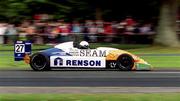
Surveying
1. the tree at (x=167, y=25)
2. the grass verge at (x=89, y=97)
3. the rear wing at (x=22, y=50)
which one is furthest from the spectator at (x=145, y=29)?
the grass verge at (x=89, y=97)

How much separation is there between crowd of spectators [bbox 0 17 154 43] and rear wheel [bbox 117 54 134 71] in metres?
11.1

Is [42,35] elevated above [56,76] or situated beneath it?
elevated above

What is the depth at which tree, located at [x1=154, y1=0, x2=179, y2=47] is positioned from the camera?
31922mm

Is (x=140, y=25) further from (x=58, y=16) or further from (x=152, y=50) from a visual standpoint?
(x=58, y=16)

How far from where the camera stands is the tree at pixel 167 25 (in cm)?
3192

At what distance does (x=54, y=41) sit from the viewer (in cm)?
3166

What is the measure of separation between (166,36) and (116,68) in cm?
1203

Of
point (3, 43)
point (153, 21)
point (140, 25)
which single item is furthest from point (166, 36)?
point (3, 43)

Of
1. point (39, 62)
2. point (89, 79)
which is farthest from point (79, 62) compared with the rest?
point (89, 79)

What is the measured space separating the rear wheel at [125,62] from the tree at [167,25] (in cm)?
1180

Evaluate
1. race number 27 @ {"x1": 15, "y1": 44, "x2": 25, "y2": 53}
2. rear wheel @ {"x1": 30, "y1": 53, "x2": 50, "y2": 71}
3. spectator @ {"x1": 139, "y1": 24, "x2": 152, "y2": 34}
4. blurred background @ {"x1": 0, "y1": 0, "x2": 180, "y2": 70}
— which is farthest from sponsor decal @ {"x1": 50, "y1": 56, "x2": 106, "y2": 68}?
spectator @ {"x1": 139, "y1": 24, "x2": 152, "y2": 34}

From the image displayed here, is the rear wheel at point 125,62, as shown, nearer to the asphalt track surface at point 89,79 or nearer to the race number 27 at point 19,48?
the asphalt track surface at point 89,79

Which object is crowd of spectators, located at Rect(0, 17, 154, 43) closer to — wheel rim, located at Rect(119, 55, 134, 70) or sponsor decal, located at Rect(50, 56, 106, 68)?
sponsor decal, located at Rect(50, 56, 106, 68)

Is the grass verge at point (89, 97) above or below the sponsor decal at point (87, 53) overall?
below
